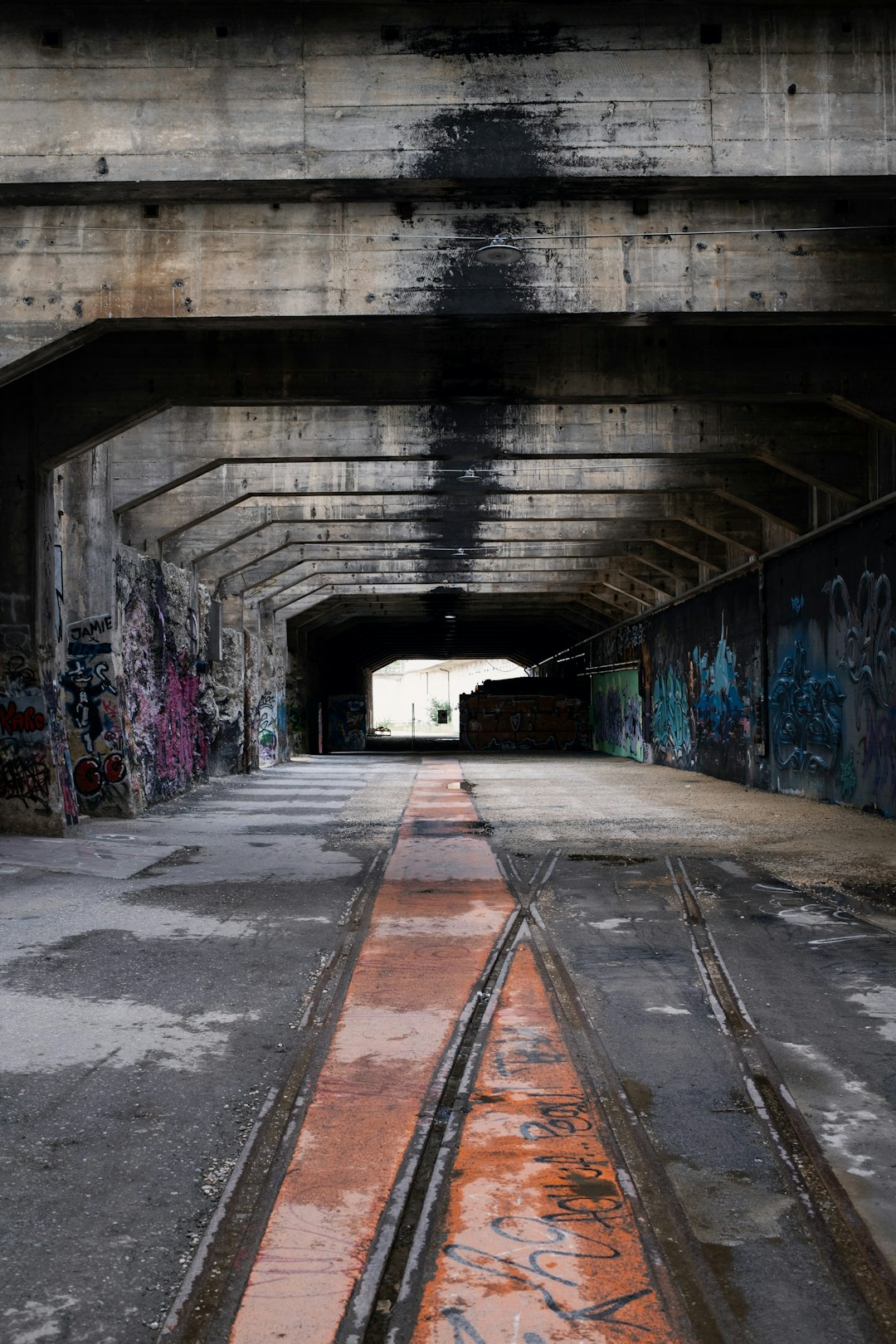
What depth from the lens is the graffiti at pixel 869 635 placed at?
15.3m

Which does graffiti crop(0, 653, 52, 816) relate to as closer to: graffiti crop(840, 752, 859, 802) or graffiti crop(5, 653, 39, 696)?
graffiti crop(5, 653, 39, 696)

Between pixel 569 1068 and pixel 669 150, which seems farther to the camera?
pixel 669 150

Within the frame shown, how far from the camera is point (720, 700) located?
25.0m

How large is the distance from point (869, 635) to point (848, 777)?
7.44 ft

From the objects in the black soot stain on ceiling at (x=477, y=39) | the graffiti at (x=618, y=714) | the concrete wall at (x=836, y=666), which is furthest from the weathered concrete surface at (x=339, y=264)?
the graffiti at (x=618, y=714)

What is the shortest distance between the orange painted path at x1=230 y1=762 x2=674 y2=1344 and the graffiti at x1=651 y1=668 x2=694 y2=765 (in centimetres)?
2280

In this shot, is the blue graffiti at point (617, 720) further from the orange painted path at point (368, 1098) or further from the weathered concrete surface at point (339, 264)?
the orange painted path at point (368, 1098)

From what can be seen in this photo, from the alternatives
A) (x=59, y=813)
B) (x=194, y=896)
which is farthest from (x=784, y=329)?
(x=59, y=813)

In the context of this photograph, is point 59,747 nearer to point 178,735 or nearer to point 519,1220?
point 178,735

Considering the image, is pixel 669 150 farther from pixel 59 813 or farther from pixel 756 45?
pixel 59 813

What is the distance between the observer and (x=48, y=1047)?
4930 millimetres

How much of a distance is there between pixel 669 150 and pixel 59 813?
9.20 m

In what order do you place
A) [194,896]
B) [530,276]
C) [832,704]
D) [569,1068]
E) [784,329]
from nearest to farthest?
[569,1068]
[194,896]
[530,276]
[784,329]
[832,704]

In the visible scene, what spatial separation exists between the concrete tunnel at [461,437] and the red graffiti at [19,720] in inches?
1.8
